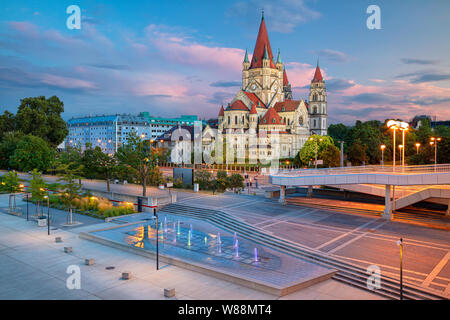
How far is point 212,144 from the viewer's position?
10000 cm

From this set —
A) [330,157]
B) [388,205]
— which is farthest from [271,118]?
[388,205]

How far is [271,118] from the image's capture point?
96750mm

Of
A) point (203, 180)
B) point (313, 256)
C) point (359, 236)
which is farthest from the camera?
point (203, 180)

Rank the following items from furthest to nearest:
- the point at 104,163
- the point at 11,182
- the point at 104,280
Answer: the point at 11,182 → the point at 104,163 → the point at 104,280

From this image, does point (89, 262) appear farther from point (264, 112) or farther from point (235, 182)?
point (264, 112)

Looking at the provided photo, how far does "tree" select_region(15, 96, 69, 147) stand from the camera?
7025 cm

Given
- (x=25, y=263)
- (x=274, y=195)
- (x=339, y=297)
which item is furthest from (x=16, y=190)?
(x=339, y=297)

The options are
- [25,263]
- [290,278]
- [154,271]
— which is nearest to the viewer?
[290,278]

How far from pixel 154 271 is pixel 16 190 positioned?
118 feet

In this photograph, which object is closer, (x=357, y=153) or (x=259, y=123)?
(x=357, y=153)

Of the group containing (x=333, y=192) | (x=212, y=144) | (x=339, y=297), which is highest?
(x=212, y=144)

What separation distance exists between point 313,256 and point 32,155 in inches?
1863

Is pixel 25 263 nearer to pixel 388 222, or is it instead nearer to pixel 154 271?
pixel 154 271
